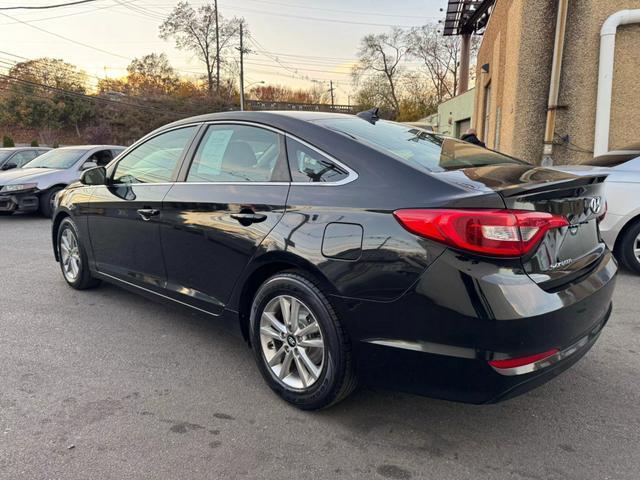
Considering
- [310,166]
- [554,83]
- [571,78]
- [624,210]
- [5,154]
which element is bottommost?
[624,210]

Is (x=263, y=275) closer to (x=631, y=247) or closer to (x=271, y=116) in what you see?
(x=271, y=116)

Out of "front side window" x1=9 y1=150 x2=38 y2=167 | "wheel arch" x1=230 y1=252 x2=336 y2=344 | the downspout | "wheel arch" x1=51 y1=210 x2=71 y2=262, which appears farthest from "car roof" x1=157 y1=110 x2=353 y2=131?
"front side window" x1=9 y1=150 x2=38 y2=167

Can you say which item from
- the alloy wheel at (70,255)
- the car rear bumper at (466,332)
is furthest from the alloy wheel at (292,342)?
the alloy wheel at (70,255)

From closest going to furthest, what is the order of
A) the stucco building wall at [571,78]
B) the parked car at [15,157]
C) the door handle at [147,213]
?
the door handle at [147,213] < the stucco building wall at [571,78] < the parked car at [15,157]

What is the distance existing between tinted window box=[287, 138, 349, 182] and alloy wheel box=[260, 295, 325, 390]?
66 centimetres

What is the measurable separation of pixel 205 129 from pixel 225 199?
0.68 metres

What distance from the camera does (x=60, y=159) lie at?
34.9 feet

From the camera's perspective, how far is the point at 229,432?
2.51 m

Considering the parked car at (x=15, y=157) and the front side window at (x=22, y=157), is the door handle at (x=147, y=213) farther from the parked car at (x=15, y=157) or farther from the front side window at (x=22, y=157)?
the front side window at (x=22, y=157)

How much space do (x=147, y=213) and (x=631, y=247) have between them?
16.0 feet

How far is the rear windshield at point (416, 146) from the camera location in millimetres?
2633

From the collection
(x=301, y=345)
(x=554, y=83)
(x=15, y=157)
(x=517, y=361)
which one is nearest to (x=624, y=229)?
(x=517, y=361)

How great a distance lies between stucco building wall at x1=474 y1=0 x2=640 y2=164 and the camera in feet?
31.1

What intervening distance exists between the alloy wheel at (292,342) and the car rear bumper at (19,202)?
28.9ft
